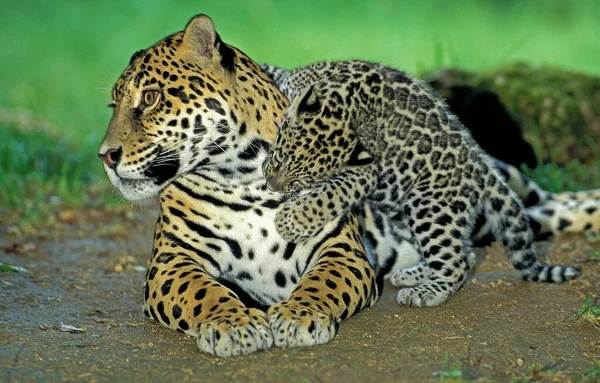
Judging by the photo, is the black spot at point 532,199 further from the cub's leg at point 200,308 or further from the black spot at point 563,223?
the cub's leg at point 200,308

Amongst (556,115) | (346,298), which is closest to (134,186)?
(346,298)

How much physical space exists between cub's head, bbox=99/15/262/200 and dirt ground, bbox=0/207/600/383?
42.0 inches

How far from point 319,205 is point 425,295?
988 mm

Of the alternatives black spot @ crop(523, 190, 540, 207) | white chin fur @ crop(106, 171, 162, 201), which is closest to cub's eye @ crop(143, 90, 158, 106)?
white chin fur @ crop(106, 171, 162, 201)

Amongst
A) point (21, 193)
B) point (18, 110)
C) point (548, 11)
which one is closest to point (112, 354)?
point (21, 193)

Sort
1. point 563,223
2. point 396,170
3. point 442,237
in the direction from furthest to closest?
point 563,223
point 396,170
point 442,237

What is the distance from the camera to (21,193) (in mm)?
10125

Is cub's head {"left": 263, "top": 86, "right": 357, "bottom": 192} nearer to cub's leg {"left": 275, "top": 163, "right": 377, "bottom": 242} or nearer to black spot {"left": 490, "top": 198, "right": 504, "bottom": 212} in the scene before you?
cub's leg {"left": 275, "top": 163, "right": 377, "bottom": 242}

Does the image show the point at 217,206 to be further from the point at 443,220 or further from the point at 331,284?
the point at 443,220

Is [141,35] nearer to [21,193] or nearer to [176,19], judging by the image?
[176,19]

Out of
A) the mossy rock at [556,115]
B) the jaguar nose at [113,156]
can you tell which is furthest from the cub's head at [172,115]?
the mossy rock at [556,115]

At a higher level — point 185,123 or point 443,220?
point 185,123

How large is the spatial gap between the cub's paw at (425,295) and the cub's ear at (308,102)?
147 cm

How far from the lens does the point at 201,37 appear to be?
20.6ft
